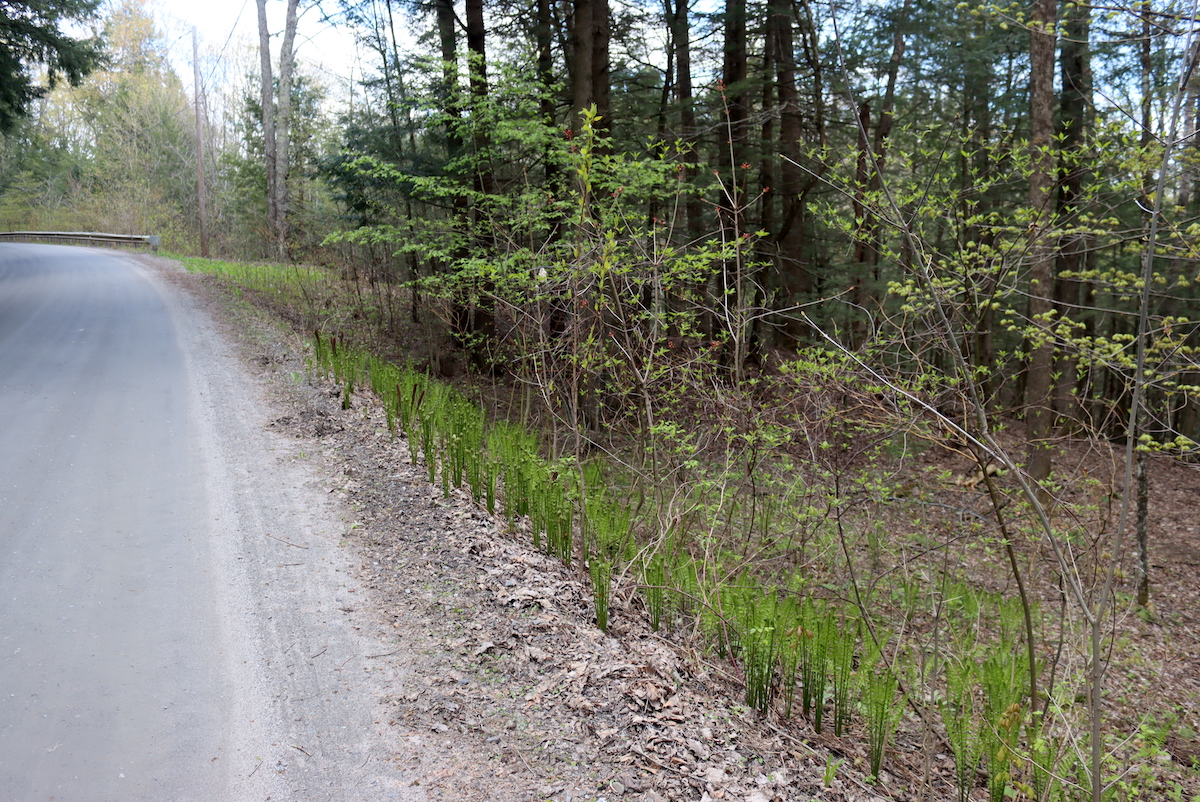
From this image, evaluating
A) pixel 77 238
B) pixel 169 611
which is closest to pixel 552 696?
pixel 169 611

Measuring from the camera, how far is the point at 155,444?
19.8 feet

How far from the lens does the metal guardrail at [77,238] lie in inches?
1060

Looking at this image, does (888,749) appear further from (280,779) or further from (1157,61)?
(1157,61)

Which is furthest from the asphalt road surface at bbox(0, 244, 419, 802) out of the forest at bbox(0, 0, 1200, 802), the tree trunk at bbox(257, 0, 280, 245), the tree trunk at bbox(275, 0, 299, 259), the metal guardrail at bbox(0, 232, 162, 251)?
the metal guardrail at bbox(0, 232, 162, 251)

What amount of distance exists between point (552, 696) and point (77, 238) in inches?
1358

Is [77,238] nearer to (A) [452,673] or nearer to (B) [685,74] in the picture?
(B) [685,74]

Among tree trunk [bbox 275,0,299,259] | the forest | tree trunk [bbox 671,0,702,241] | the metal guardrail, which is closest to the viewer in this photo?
the forest

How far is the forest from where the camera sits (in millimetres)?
3316

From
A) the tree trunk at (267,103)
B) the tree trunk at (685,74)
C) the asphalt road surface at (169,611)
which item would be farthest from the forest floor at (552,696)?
the tree trunk at (267,103)

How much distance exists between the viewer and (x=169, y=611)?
3.73 m

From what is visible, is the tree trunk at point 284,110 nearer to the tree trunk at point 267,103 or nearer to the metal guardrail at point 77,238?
the tree trunk at point 267,103

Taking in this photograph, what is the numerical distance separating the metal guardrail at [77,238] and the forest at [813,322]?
10.4 meters

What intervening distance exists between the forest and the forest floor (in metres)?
0.16

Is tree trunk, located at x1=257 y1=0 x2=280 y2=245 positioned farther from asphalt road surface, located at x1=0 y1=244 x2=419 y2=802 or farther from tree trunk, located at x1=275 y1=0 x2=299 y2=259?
asphalt road surface, located at x1=0 y1=244 x2=419 y2=802
